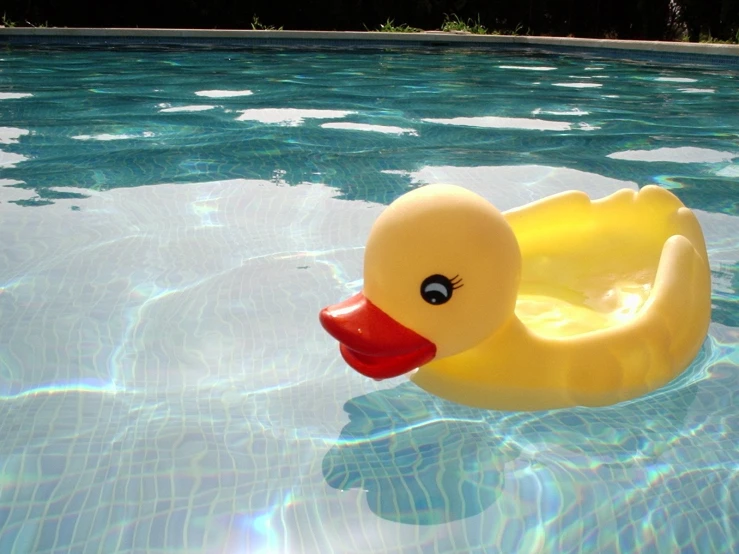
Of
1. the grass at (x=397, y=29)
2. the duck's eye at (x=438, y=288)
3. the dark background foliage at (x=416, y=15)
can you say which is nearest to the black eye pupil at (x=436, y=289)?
the duck's eye at (x=438, y=288)

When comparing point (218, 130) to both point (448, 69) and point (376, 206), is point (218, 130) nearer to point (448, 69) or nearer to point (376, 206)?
point (376, 206)

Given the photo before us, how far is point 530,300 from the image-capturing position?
7.16 ft

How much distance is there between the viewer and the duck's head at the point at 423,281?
158cm

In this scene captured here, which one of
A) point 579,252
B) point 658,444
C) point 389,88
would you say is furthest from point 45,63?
point 658,444

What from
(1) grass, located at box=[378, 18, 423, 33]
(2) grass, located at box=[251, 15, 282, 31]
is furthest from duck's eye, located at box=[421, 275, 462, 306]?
(2) grass, located at box=[251, 15, 282, 31]

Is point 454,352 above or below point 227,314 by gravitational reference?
above

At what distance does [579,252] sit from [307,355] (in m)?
0.83

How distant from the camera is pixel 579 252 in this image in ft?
7.66

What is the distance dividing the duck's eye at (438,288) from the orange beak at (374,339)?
8 centimetres

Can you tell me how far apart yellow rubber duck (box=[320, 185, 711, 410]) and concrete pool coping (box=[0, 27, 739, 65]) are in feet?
30.3

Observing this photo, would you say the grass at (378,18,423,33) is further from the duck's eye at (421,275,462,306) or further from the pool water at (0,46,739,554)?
the duck's eye at (421,275,462,306)

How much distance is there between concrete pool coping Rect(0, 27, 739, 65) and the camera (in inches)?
434

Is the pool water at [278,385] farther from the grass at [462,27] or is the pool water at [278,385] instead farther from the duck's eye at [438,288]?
the grass at [462,27]

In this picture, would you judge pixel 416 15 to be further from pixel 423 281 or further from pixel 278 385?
pixel 423 281
